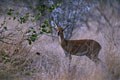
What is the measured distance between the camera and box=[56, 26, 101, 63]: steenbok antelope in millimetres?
7445

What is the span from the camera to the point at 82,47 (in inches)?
320

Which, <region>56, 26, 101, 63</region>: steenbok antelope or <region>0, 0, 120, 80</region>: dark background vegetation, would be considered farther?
<region>56, 26, 101, 63</region>: steenbok antelope

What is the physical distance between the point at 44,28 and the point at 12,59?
0.70m

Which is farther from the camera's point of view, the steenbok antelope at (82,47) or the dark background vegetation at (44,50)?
the steenbok antelope at (82,47)

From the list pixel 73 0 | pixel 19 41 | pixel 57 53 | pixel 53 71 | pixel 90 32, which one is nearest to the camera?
pixel 53 71

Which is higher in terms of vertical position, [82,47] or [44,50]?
[82,47]

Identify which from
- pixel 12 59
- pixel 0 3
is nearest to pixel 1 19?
pixel 0 3

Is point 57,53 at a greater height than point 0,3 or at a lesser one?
lesser

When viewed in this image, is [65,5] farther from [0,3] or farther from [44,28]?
[44,28]

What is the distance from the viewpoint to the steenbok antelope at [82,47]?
7445mm

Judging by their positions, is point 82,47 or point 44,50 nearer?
point 82,47

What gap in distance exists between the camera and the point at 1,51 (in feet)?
24.2

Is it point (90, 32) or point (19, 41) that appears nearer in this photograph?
point (19, 41)

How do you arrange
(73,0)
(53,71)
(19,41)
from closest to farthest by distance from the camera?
(53,71) → (19,41) → (73,0)
